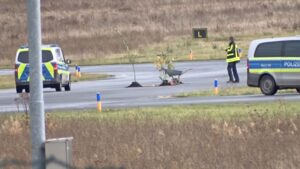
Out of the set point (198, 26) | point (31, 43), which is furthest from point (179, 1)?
point (31, 43)

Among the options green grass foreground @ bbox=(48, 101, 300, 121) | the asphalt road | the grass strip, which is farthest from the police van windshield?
green grass foreground @ bbox=(48, 101, 300, 121)

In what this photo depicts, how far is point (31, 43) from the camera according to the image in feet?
28.7

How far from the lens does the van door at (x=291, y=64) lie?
29.9 m

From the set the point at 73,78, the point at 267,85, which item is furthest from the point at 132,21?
the point at 267,85

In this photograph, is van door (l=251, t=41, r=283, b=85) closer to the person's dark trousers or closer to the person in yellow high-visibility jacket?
the person's dark trousers

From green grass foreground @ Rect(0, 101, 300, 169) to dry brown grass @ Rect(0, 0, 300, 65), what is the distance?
51129 millimetres

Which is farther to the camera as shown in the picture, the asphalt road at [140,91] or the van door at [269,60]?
the van door at [269,60]

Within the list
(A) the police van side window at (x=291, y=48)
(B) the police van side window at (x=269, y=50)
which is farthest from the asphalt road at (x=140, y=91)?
(B) the police van side window at (x=269, y=50)

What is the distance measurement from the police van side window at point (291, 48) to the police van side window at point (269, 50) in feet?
0.65

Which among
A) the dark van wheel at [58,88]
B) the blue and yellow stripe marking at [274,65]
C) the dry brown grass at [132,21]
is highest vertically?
the dry brown grass at [132,21]

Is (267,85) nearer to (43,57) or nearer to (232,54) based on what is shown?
(232,54)

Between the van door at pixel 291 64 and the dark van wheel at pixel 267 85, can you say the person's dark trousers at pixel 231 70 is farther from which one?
the van door at pixel 291 64

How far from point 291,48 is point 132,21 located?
58.7m

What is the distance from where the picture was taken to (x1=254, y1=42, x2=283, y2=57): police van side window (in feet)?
100
